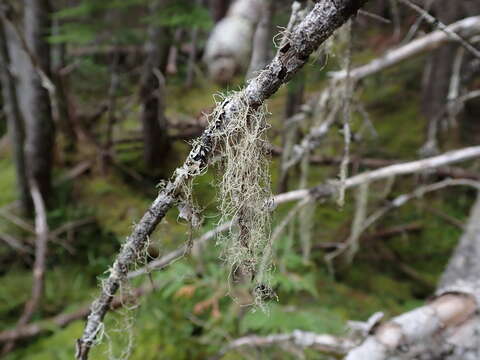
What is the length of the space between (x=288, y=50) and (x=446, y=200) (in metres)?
3.83

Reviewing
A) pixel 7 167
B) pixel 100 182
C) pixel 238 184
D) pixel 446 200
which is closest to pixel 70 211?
pixel 100 182

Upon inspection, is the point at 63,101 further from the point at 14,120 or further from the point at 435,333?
the point at 435,333

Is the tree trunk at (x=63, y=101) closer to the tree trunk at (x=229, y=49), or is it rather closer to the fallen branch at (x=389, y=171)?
the tree trunk at (x=229, y=49)

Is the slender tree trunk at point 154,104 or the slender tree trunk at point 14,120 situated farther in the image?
the slender tree trunk at point 154,104

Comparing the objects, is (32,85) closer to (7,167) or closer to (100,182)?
(100,182)

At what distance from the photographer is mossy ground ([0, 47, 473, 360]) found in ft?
6.48

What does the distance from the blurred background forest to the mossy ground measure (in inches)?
0.5

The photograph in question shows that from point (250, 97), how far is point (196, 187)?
143cm

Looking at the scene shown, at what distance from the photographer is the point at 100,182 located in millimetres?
3707

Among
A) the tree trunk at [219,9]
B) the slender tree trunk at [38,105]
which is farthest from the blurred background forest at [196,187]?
the tree trunk at [219,9]

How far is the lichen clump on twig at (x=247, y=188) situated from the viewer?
0.66 m

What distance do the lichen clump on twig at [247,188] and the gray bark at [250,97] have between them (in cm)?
3

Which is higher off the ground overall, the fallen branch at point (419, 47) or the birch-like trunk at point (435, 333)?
the fallen branch at point (419, 47)

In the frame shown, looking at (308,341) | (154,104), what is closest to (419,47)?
(308,341)
